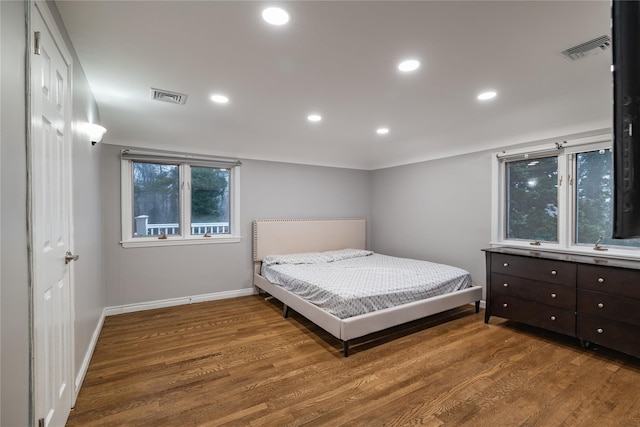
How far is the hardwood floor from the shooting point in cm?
190

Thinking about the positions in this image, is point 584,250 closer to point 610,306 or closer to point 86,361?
point 610,306

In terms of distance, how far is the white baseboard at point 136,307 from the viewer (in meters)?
2.28

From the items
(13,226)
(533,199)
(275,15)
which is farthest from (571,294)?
(13,226)

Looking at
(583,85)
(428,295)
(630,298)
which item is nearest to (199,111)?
(428,295)

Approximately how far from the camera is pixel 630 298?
245cm

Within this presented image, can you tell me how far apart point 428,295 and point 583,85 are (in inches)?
92.3

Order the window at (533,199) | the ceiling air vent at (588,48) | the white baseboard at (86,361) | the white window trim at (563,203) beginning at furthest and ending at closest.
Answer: the window at (533,199) → the white window trim at (563,203) → the white baseboard at (86,361) → the ceiling air vent at (588,48)

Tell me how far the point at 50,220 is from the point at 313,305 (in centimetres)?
222

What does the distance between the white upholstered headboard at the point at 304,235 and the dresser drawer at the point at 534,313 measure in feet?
8.49

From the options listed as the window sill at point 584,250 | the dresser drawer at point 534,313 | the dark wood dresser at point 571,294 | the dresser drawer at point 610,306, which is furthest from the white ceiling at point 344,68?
the dresser drawer at point 534,313

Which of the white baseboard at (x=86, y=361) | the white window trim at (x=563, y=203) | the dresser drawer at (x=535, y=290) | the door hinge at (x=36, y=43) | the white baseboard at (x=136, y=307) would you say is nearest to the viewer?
the door hinge at (x=36, y=43)

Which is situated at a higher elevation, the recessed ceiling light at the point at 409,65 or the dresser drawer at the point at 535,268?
the recessed ceiling light at the point at 409,65

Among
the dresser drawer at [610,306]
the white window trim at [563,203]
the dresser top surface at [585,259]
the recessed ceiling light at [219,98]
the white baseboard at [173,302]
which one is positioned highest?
the recessed ceiling light at [219,98]

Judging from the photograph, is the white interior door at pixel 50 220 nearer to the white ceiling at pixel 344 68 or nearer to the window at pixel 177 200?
the white ceiling at pixel 344 68
